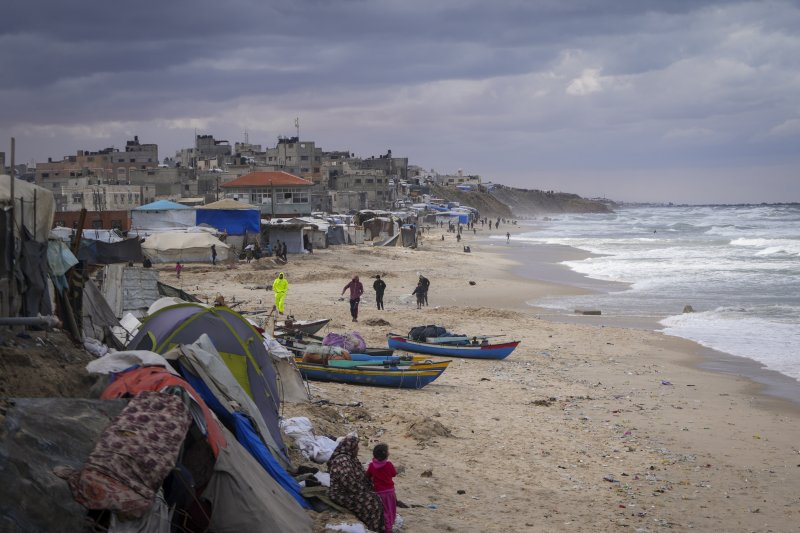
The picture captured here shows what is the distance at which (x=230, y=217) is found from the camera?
149 feet

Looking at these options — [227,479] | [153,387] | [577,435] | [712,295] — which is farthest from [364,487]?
[712,295]

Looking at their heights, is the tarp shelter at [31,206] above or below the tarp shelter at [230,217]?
above

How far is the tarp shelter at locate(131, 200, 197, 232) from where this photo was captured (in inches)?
1713

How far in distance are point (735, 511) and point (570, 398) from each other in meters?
6.14

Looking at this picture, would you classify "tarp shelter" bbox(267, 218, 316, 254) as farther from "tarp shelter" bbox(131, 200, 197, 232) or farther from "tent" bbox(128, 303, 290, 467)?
"tent" bbox(128, 303, 290, 467)

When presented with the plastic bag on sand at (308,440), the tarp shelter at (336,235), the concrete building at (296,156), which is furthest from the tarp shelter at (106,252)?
the concrete building at (296,156)

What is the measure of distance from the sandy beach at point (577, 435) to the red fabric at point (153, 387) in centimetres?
169

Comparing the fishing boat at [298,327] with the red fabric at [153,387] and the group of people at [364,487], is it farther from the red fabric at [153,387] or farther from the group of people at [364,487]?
the red fabric at [153,387]

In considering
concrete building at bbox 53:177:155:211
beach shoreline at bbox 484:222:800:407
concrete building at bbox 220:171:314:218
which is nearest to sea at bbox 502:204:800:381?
beach shoreline at bbox 484:222:800:407

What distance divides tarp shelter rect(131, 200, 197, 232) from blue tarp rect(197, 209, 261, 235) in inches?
32.2

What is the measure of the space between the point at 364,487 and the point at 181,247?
31.8 meters

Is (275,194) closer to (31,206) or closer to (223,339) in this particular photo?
(31,206)

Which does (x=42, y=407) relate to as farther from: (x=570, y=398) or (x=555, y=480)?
(x=570, y=398)

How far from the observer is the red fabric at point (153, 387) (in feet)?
23.8
